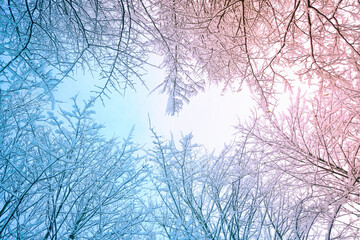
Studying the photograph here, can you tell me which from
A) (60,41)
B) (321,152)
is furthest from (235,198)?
(60,41)

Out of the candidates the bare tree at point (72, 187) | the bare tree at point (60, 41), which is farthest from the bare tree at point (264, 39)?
the bare tree at point (72, 187)

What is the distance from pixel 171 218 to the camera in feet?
14.1

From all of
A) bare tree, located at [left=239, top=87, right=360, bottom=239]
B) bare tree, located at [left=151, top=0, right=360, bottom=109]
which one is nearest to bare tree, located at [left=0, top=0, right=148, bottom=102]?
bare tree, located at [left=151, top=0, right=360, bottom=109]

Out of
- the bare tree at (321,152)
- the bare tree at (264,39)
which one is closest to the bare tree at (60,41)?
the bare tree at (264,39)

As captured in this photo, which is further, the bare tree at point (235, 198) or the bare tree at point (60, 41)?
the bare tree at point (235, 198)

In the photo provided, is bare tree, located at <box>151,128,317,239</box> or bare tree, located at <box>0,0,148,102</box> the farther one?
bare tree, located at <box>151,128,317,239</box>

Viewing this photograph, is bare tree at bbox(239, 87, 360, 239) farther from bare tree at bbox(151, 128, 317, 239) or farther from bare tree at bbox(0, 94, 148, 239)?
bare tree at bbox(0, 94, 148, 239)

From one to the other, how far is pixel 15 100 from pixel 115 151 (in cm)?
275

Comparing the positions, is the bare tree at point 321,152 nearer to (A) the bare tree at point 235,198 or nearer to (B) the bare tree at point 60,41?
(A) the bare tree at point 235,198

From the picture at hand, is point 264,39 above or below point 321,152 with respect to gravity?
above

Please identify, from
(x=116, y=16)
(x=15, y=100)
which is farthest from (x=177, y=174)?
(x=15, y=100)

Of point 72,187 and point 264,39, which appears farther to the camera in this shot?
point 72,187

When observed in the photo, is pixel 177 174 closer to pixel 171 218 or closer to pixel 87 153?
pixel 171 218

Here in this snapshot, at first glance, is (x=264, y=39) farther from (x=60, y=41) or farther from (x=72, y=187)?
(x=72, y=187)
